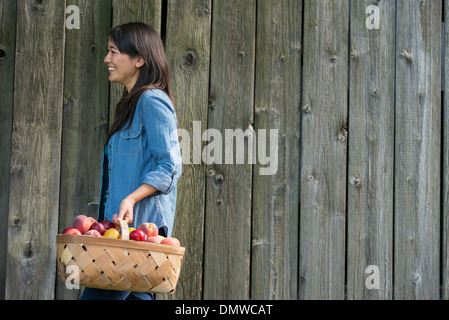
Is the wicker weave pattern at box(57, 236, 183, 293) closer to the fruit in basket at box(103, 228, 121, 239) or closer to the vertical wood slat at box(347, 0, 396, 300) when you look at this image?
the fruit in basket at box(103, 228, 121, 239)

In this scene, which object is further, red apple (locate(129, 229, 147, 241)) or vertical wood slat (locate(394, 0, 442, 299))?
vertical wood slat (locate(394, 0, 442, 299))

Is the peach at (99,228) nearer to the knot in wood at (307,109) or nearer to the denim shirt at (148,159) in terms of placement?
the denim shirt at (148,159)

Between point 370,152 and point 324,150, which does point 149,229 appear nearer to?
point 324,150

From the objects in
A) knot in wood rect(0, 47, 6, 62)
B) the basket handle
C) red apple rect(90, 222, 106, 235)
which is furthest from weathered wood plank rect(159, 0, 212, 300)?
the basket handle

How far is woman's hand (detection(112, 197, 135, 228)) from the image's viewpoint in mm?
2648

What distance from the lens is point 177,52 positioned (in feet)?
12.5

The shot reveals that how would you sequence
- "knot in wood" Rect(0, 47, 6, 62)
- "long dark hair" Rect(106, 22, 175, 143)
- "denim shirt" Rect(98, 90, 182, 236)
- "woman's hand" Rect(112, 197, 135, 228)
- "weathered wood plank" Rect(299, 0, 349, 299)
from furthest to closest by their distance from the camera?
"weathered wood plank" Rect(299, 0, 349, 299)
"knot in wood" Rect(0, 47, 6, 62)
"long dark hair" Rect(106, 22, 175, 143)
"denim shirt" Rect(98, 90, 182, 236)
"woman's hand" Rect(112, 197, 135, 228)

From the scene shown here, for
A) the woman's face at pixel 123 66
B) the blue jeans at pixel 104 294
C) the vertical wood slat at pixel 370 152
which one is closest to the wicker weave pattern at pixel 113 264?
the blue jeans at pixel 104 294

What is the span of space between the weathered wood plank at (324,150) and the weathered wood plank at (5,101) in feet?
5.73

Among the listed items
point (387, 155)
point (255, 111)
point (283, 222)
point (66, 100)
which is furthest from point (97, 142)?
point (387, 155)

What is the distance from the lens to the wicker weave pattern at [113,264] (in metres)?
2.54

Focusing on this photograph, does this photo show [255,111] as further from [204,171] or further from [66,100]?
[66,100]

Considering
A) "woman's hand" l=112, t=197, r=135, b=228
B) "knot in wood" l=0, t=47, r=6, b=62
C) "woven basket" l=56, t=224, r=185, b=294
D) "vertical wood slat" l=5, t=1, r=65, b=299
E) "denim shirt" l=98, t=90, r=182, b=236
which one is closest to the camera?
"woven basket" l=56, t=224, r=185, b=294

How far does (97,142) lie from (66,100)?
12.1 inches
